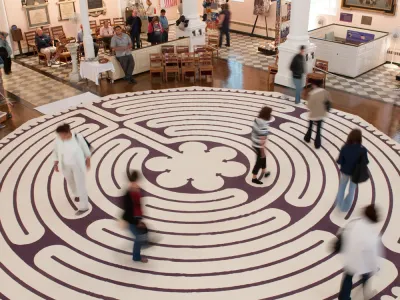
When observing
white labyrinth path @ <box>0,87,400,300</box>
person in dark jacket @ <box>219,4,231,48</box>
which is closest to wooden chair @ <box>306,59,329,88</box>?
white labyrinth path @ <box>0,87,400,300</box>

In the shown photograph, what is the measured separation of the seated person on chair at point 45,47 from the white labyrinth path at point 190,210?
182 inches

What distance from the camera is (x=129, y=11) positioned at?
58.3 ft

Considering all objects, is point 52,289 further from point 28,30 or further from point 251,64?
point 28,30

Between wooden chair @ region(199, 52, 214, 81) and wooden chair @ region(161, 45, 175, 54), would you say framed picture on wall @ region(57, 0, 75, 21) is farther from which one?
wooden chair @ region(199, 52, 214, 81)

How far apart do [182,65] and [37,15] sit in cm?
617

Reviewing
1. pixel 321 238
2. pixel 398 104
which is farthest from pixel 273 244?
pixel 398 104

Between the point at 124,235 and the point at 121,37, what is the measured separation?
6.70 m

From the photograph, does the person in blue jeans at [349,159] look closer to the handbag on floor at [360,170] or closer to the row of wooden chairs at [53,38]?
the handbag on floor at [360,170]

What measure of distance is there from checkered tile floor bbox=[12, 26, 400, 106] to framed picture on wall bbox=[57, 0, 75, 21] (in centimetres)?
200

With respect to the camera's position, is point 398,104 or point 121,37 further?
point 121,37

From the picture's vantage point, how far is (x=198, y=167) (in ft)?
26.5

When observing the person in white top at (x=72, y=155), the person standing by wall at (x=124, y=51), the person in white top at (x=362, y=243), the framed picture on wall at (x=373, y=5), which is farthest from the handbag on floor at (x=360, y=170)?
the framed picture on wall at (x=373, y=5)

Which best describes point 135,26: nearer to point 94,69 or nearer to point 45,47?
point 45,47

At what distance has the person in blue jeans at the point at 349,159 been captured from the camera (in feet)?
19.8
